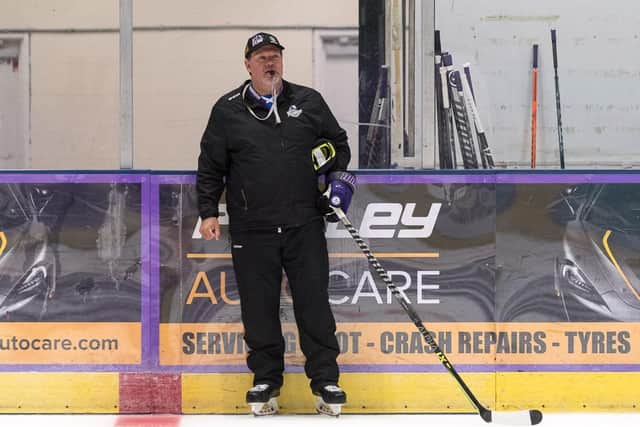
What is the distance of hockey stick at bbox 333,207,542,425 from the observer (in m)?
4.02

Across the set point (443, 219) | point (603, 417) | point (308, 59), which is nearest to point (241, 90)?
point (308, 59)

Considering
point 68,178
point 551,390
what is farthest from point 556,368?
point 68,178

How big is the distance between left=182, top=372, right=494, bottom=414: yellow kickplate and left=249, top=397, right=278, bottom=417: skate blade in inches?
2.9

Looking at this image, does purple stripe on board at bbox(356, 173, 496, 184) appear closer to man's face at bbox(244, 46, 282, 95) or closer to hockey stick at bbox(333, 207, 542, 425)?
hockey stick at bbox(333, 207, 542, 425)

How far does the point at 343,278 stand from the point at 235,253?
17.9 inches

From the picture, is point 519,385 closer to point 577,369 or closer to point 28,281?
point 577,369

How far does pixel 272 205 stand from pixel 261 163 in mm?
166

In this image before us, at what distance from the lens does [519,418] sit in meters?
4.02

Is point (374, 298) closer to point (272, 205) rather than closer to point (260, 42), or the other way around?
point (272, 205)

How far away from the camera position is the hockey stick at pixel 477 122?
4676mm

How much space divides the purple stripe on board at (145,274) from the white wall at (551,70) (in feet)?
5.04

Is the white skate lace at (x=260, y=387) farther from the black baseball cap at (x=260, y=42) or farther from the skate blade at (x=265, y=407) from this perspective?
the black baseball cap at (x=260, y=42)

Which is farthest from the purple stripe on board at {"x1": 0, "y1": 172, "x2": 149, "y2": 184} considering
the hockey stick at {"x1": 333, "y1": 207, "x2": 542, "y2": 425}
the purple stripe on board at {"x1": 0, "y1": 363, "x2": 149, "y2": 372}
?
the hockey stick at {"x1": 333, "y1": 207, "x2": 542, "y2": 425}

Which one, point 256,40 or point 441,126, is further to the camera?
point 441,126
